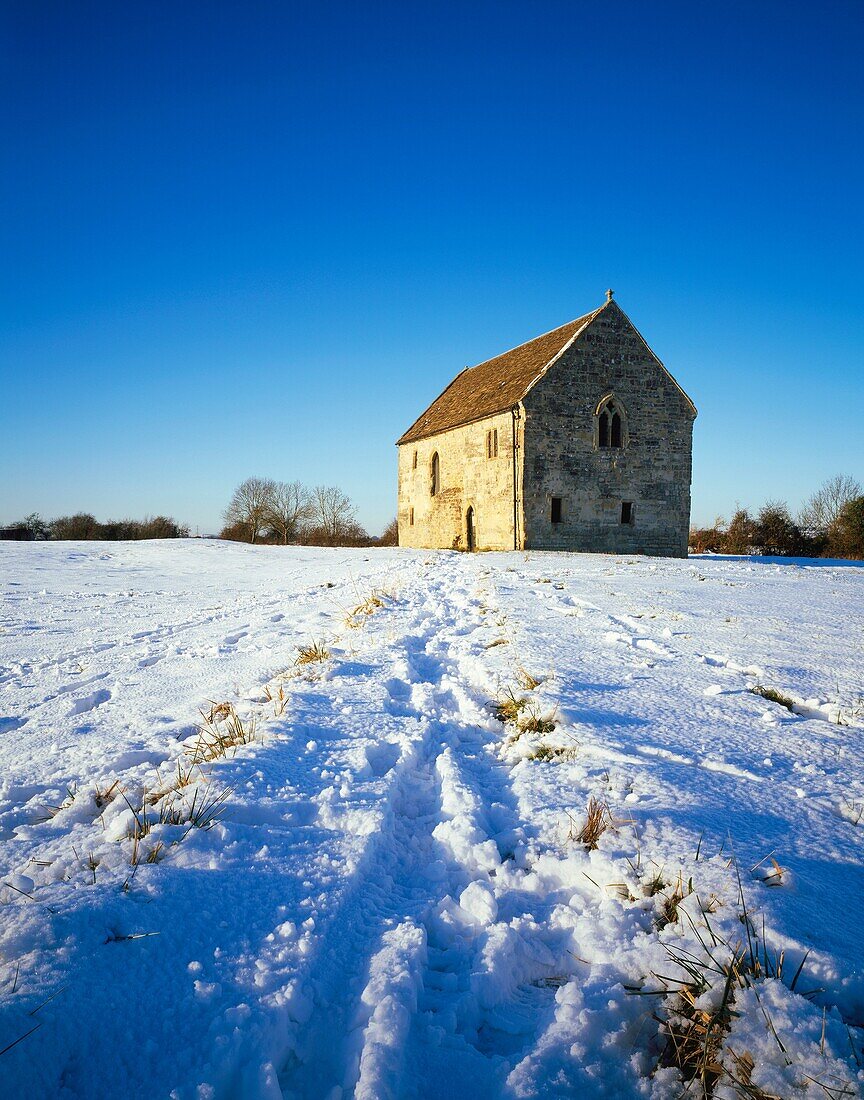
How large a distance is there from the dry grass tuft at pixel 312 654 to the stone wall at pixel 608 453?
15.0 meters

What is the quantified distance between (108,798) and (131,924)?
3.25 ft

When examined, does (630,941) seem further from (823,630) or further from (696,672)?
(823,630)

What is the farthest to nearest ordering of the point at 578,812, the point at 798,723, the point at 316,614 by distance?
the point at 316,614 → the point at 798,723 → the point at 578,812

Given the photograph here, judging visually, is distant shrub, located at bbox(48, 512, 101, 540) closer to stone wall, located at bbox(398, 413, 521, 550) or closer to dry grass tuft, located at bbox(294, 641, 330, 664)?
stone wall, located at bbox(398, 413, 521, 550)

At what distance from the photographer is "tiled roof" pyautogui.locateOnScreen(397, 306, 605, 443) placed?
20312 millimetres

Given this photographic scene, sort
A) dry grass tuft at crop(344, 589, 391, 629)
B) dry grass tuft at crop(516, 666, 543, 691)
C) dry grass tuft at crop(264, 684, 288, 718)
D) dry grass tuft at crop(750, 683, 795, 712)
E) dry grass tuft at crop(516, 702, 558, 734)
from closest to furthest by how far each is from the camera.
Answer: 1. dry grass tuft at crop(516, 702, 558, 734)
2. dry grass tuft at crop(264, 684, 288, 718)
3. dry grass tuft at crop(750, 683, 795, 712)
4. dry grass tuft at crop(516, 666, 543, 691)
5. dry grass tuft at crop(344, 589, 391, 629)

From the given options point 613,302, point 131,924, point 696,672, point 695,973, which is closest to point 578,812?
point 695,973

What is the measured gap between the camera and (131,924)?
159 cm

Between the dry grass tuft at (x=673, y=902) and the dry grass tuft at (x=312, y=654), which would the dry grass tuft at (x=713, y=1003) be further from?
the dry grass tuft at (x=312, y=654)

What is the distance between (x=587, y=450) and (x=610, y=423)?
1.41m

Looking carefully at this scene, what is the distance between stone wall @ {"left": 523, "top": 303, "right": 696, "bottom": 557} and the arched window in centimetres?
21

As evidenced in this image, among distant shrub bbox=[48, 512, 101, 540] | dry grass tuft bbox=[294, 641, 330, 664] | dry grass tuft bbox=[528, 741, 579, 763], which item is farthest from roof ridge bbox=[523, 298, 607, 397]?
distant shrub bbox=[48, 512, 101, 540]

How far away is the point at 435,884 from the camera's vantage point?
198 cm

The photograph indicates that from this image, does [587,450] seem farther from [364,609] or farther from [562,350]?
[364,609]
